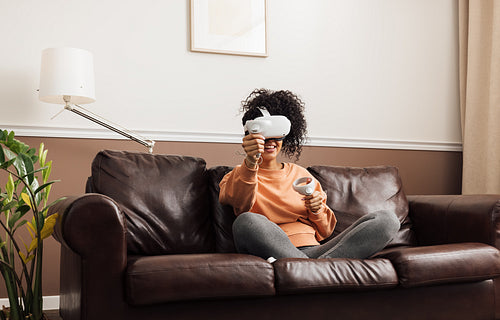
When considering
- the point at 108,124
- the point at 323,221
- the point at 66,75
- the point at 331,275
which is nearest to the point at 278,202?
the point at 323,221

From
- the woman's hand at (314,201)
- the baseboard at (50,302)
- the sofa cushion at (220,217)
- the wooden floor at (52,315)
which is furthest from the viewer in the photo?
the baseboard at (50,302)

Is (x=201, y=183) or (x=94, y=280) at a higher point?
(x=201, y=183)

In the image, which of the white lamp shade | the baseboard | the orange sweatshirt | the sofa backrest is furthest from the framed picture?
the baseboard

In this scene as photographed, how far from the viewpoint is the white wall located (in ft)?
8.83

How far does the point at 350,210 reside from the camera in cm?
238

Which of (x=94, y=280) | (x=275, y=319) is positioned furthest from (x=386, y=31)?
(x=94, y=280)

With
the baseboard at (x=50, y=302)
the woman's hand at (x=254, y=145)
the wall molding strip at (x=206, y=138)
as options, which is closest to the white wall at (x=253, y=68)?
the wall molding strip at (x=206, y=138)

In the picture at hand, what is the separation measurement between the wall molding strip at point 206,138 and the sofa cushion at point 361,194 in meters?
0.66

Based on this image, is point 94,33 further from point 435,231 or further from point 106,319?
point 435,231

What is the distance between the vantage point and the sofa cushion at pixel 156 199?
2039 millimetres

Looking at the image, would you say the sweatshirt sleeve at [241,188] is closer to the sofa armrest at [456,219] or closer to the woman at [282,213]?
the woman at [282,213]

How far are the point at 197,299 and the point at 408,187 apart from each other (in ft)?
6.94

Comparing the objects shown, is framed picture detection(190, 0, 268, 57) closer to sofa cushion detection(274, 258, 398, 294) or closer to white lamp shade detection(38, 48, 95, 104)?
white lamp shade detection(38, 48, 95, 104)

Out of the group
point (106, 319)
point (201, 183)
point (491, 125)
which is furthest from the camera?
point (491, 125)
